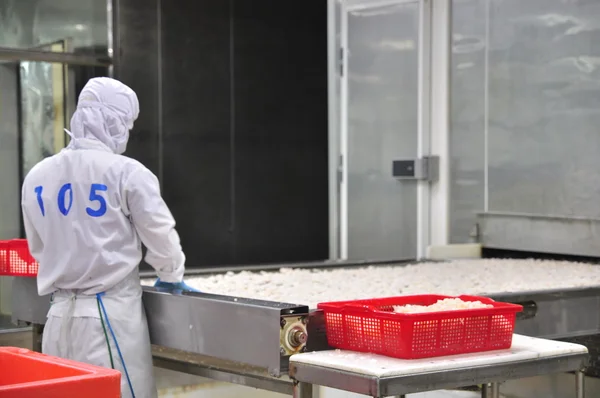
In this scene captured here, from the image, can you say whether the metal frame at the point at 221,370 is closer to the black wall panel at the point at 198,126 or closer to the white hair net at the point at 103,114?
the white hair net at the point at 103,114

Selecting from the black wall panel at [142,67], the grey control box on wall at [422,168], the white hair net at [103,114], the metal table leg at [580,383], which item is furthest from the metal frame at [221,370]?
the black wall panel at [142,67]

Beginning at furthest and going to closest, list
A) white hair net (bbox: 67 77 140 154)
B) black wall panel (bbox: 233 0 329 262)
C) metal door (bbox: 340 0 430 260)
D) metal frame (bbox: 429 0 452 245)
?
black wall panel (bbox: 233 0 329 262) < metal door (bbox: 340 0 430 260) < metal frame (bbox: 429 0 452 245) < white hair net (bbox: 67 77 140 154)

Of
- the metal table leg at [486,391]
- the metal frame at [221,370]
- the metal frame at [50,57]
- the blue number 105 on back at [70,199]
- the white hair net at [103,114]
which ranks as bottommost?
the metal frame at [221,370]

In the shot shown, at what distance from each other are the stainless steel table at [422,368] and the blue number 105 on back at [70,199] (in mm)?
836

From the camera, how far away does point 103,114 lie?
294cm

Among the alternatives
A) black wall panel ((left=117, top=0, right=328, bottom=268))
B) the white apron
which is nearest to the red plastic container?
the white apron

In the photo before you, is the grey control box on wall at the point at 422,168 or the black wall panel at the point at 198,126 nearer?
the grey control box on wall at the point at 422,168

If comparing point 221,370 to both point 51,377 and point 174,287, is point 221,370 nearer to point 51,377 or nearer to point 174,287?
point 174,287

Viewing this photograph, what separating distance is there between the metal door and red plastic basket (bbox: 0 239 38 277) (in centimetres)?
256

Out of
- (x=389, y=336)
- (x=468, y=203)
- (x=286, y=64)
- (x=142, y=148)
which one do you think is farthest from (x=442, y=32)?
(x=389, y=336)

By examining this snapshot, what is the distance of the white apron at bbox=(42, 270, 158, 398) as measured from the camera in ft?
9.18

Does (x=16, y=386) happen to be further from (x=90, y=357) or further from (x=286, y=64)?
(x=286, y=64)

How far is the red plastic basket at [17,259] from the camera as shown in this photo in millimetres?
3357

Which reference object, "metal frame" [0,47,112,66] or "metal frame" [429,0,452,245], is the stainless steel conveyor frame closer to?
"metal frame" [429,0,452,245]
